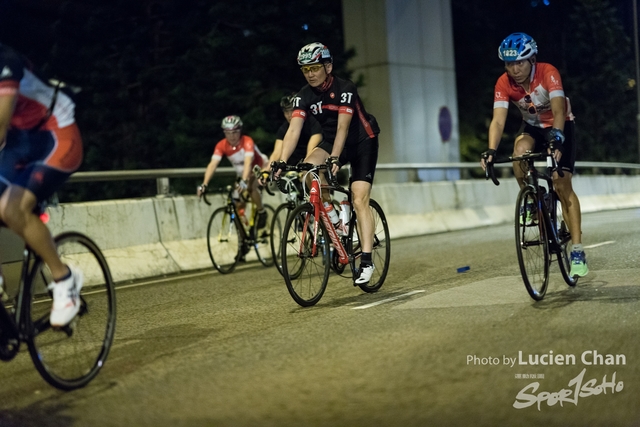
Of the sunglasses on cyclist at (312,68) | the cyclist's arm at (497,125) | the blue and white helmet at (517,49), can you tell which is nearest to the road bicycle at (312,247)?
the sunglasses on cyclist at (312,68)

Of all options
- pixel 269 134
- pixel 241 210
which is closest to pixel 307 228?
pixel 241 210

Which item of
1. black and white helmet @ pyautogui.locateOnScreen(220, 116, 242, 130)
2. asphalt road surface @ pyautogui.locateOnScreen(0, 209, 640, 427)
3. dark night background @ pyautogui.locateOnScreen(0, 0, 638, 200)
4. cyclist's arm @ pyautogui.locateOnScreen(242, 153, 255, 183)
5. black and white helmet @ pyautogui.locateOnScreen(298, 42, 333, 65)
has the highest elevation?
dark night background @ pyautogui.locateOnScreen(0, 0, 638, 200)

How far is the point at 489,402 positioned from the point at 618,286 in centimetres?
418

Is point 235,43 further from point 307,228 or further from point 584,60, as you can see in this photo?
point 584,60

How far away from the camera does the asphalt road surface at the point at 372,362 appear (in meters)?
4.55

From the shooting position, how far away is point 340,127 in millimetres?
8344

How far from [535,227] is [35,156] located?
4159 millimetres

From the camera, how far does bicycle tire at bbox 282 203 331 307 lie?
26.5ft

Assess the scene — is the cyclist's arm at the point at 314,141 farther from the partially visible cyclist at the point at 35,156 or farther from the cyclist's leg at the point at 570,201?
the partially visible cyclist at the point at 35,156

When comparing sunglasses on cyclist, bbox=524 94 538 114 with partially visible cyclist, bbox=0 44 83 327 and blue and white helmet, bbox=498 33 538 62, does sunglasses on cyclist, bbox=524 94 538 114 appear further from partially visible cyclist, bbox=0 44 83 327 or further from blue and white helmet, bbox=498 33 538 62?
partially visible cyclist, bbox=0 44 83 327

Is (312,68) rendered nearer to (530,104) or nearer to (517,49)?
(517,49)

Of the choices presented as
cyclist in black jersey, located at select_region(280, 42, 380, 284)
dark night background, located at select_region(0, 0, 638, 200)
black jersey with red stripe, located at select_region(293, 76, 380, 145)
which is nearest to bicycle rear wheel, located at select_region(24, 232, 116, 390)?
cyclist in black jersey, located at select_region(280, 42, 380, 284)

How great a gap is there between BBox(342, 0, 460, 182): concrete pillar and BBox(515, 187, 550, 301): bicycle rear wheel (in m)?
15.8

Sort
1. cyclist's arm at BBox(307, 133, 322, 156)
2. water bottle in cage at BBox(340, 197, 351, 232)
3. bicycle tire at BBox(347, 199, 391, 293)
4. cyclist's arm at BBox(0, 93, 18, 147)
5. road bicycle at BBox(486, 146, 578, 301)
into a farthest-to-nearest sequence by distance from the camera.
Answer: cyclist's arm at BBox(307, 133, 322, 156), bicycle tire at BBox(347, 199, 391, 293), water bottle in cage at BBox(340, 197, 351, 232), road bicycle at BBox(486, 146, 578, 301), cyclist's arm at BBox(0, 93, 18, 147)
